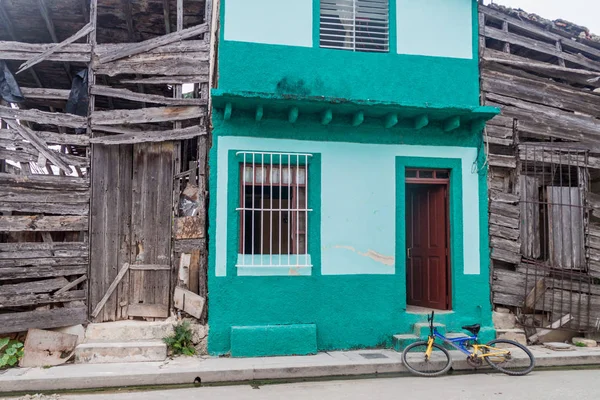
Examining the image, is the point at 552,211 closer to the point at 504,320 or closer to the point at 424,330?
the point at 504,320

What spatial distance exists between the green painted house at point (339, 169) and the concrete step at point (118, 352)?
80cm

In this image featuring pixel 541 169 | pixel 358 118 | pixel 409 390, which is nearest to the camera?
pixel 409 390

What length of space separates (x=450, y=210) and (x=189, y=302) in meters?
4.51

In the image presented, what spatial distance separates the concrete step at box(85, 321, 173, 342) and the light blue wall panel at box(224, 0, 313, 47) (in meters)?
4.62

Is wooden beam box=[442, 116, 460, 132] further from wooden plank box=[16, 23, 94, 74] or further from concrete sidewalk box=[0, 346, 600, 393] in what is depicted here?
wooden plank box=[16, 23, 94, 74]

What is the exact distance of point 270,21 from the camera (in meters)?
8.41

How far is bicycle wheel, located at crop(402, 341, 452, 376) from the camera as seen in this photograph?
724 cm

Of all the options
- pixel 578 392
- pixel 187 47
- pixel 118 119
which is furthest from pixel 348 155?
pixel 578 392

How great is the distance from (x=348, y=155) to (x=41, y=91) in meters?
5.01

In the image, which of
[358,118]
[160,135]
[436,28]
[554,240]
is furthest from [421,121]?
[160,135]

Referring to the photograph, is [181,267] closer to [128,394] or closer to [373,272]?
[128,394]

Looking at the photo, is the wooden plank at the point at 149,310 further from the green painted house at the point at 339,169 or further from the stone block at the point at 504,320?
the stone block at the point at 504,320

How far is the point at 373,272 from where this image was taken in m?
8.30

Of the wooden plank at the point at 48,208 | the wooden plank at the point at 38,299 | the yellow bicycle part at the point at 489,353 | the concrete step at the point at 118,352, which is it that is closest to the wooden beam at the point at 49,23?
the wooden plank at the point at 48,208
